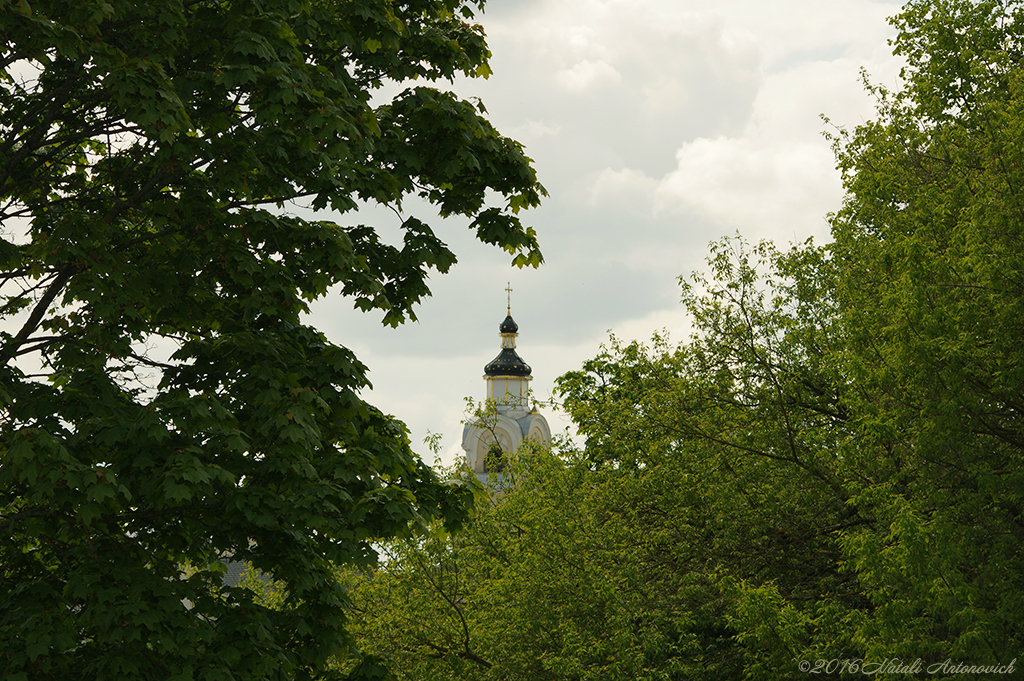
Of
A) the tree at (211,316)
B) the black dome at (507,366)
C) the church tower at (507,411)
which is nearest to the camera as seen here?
the tree at (211,316)

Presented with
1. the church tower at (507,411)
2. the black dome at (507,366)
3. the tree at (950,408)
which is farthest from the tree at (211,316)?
the black dome at (507,366)

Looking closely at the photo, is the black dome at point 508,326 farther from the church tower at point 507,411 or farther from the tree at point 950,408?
the tree at point 950,408

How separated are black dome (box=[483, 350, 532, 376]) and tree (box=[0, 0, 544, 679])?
232 ft

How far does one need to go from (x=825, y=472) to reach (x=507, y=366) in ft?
210

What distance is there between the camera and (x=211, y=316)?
356 inches

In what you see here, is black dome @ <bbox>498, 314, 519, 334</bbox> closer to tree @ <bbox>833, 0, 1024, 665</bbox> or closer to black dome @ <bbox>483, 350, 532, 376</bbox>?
black dome @ <bbox>483, 350, 532, 376</bbox>

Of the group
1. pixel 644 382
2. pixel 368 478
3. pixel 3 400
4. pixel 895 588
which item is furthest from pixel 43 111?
pixel 644 382

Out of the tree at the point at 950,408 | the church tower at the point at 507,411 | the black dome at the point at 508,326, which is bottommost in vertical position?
the tree at the point at 950,408

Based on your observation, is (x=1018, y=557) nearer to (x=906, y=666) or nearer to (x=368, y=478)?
(x=906, y=666)

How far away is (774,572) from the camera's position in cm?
1755

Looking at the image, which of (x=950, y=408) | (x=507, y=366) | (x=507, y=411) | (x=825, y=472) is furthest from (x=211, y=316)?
(x=507, y=366)

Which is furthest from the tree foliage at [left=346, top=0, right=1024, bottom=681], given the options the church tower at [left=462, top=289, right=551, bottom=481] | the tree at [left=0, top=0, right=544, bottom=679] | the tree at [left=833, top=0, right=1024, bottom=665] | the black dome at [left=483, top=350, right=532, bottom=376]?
the black dome at [left=483, top=350, right=532, bottom=376]

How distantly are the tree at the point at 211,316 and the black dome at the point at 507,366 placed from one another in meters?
70.6

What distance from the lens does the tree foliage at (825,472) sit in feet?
39.0
